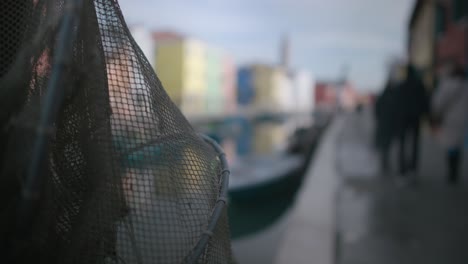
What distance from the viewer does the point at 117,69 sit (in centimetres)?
141

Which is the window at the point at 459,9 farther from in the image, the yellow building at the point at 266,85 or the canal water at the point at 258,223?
the yellow building at the point at 266,85

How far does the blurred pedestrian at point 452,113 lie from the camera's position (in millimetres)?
5113

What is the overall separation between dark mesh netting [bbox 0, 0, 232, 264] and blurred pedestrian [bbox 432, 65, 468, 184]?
182 inches

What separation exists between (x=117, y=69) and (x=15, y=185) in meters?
0.50

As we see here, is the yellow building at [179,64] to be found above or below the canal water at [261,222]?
above

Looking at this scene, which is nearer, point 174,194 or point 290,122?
point 174,194

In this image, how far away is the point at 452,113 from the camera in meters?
5.21

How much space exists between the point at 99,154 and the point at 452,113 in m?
5.06

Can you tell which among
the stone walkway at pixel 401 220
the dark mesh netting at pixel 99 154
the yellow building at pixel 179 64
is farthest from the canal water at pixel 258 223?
the yellow building at pixel 179 64

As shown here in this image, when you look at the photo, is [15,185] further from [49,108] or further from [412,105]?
[412,105]

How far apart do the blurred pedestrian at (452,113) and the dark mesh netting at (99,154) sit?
4635 mm

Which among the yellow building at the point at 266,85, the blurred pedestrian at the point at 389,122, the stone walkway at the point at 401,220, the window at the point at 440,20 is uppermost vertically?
the window at the point at 440,20

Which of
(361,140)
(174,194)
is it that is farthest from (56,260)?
(361,140)

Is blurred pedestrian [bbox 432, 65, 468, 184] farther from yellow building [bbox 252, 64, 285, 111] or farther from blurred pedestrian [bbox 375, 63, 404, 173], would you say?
yellow building [bbox 252, 64, 285, 111]
